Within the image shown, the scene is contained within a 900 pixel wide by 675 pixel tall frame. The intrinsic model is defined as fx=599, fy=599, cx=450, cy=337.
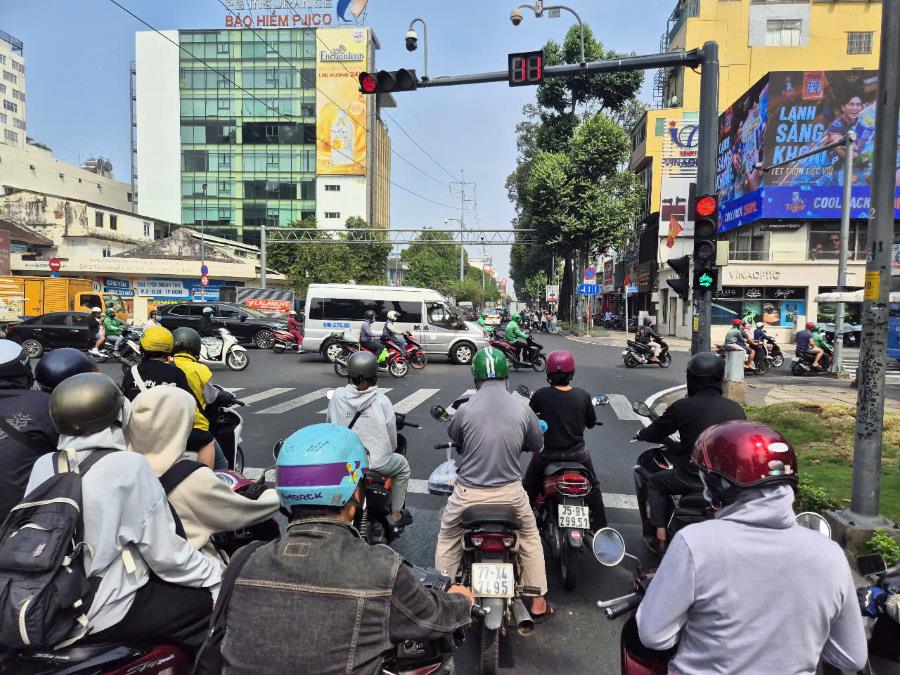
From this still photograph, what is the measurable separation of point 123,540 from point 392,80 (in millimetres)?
9064

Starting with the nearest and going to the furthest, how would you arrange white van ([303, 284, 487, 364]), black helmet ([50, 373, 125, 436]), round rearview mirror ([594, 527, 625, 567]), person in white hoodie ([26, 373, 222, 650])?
person in white hoodie ([26, 373, 222, 650]), black helmet ([50, 373, 125, 436]), round rearview mirror ([594, 527, 625, 567]), white van ([303, 284, 487, 364])

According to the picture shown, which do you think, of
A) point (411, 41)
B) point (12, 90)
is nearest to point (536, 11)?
point (411, 41)

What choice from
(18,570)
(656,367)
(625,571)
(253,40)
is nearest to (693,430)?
(625,571)

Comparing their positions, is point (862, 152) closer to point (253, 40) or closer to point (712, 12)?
point (712, 12)

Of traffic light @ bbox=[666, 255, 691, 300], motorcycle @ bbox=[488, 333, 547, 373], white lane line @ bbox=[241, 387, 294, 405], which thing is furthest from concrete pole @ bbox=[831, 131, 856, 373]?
white lane line @ bbox=[241, 387, 294, 405]

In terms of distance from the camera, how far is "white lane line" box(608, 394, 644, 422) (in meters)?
→ 10.3

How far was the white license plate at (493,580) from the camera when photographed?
2.95 meters

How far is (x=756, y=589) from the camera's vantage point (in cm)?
162

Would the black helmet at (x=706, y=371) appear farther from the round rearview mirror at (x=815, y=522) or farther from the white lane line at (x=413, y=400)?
the white lane line at (x=413, y=400)

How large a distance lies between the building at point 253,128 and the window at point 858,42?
Result: 49.1 m

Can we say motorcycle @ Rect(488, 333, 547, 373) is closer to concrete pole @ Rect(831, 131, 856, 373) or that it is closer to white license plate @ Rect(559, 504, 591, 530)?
concrete pole @ Rect(831, 131, 856, 373)

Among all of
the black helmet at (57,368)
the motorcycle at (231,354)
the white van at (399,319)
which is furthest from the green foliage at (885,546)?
the white van at (399,319)

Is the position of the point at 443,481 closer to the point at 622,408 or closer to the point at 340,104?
the point at 622,408

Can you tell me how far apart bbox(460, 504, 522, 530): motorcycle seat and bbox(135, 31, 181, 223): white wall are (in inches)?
3135
